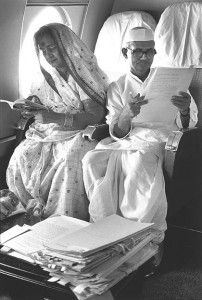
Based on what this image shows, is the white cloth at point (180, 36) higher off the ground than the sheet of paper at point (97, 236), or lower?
higher

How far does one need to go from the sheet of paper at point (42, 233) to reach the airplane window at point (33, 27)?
1.14m

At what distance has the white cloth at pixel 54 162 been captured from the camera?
2.21m

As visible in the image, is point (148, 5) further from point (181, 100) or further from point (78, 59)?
point (181, 100)

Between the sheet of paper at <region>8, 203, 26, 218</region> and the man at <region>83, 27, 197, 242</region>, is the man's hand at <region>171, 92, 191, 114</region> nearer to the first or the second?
the man at <region>83, 27, 197, 242</region>

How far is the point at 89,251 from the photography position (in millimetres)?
1314

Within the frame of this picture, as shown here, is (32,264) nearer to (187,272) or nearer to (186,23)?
(187,272)

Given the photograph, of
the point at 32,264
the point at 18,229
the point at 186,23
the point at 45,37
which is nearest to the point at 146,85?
the point at 186,23

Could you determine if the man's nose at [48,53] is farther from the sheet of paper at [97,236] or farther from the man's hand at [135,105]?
the sheet of paper at [97,236]

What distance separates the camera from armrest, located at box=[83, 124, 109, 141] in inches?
89.7

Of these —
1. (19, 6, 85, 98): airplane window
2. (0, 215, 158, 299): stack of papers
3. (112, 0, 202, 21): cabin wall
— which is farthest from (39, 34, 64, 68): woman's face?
(0, 215, 158, 299): stack of papers

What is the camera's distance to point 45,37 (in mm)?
2350

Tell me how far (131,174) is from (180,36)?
3.10 ft

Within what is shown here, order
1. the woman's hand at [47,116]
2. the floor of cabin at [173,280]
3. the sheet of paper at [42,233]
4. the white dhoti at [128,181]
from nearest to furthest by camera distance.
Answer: the sheet of paper at [42,233], the floor of cabin at [173,280], the white dhoti at [128,181], the woman's hand at [47,116]

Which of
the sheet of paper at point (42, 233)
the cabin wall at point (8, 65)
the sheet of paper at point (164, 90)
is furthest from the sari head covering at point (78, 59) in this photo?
the sheet of paper at point (42, 233)
